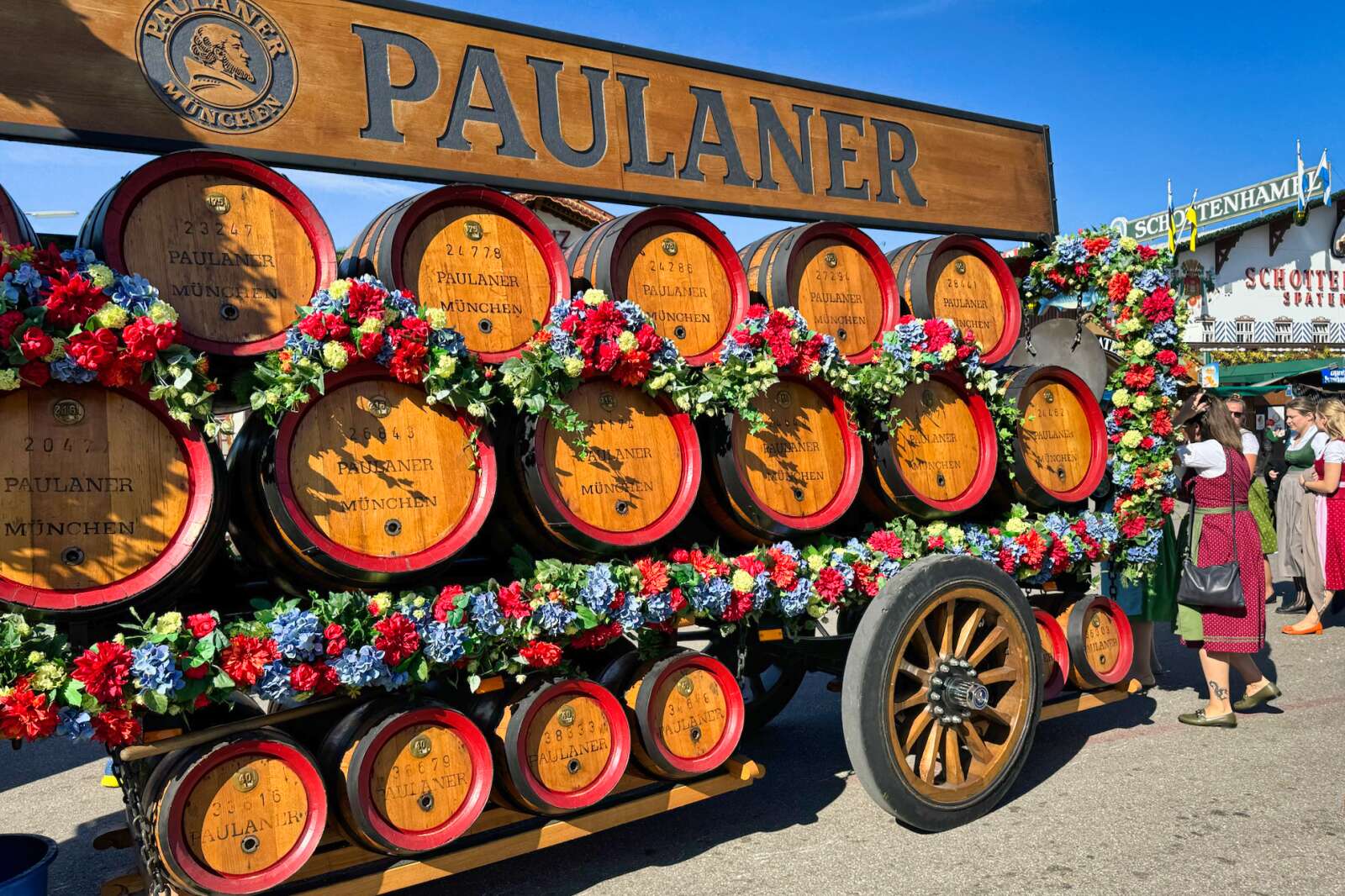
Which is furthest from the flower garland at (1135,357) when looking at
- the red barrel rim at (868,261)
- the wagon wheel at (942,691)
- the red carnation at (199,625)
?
the red carnation at (199,625)

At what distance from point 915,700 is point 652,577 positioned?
1.21 meters

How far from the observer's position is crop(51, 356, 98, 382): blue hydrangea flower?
8.46 ft

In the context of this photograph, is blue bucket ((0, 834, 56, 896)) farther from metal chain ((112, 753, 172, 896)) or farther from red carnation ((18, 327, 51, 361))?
red carnation ((18, 327, 51, 361))

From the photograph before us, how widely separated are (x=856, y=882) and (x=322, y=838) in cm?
177

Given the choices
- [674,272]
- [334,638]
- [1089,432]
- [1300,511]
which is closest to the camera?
[334,638]

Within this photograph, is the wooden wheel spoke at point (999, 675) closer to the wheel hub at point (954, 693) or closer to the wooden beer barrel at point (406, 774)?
the wheel hub at point (954, 693)

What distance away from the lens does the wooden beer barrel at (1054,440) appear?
4785 millimetres

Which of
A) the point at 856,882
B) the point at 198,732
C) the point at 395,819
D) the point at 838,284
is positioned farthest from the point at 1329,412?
the point at 198,732

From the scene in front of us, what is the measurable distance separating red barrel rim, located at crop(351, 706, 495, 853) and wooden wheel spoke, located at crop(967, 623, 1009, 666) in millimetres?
1977

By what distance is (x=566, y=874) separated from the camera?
3768 mm

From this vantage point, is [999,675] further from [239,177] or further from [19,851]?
[19,851]

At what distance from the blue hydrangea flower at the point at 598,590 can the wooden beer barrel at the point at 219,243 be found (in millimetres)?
1217

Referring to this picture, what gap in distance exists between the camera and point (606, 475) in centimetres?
354

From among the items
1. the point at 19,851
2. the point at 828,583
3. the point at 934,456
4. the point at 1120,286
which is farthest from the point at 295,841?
the point at 1120,286
